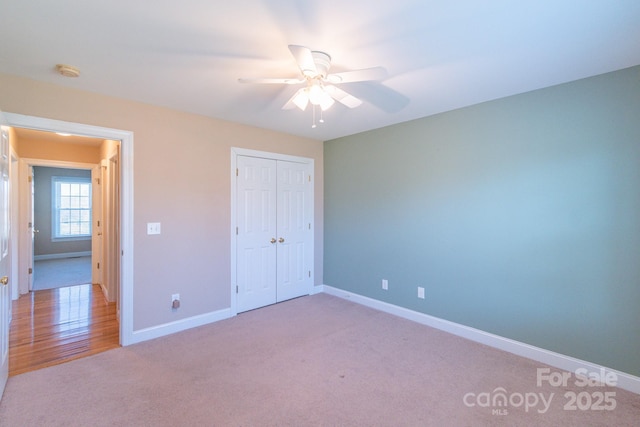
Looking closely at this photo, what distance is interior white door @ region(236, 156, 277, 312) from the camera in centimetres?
380

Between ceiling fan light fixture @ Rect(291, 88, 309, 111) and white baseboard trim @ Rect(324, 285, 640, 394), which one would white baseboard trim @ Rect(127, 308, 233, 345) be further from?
ceiling fan light fixture @ Rect(291, 88, 309, 111)

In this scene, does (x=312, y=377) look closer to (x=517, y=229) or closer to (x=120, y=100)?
(x=517, y=229)

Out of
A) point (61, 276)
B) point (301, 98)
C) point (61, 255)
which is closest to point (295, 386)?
point (301, 98)

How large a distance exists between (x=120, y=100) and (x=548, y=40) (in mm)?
3553

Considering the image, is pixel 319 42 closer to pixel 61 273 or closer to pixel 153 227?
pixel 153 227

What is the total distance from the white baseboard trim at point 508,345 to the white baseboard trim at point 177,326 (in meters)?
1.93

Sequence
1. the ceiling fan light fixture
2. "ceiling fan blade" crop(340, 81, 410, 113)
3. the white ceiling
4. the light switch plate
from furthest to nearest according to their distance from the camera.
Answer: the light switch plate
"ceiling fan blade" crop(340, 81, 410, 113)
the ceiling fan light fixture
the white ceiling

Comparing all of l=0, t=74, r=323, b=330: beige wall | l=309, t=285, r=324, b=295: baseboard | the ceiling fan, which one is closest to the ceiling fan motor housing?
the ceiling fan

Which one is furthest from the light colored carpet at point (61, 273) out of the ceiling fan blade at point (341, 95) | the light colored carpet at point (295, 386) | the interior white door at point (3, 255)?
the ceiling fan blade at point (341, 95)

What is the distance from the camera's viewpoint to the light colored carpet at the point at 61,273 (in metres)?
5.20

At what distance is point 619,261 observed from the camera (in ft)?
7.52

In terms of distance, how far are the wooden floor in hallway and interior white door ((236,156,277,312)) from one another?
4.86ft

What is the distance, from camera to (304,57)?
168 centimetres

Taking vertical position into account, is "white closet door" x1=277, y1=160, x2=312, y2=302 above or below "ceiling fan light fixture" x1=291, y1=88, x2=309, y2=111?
below
